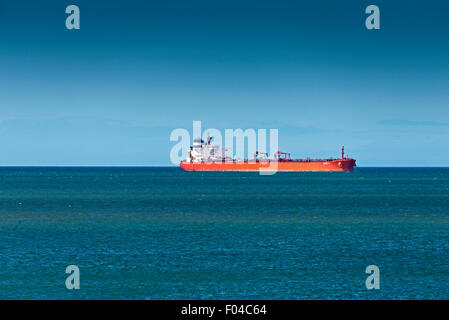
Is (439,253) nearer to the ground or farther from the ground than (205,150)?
nearer to the ground

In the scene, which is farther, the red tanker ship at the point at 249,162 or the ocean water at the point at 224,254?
the red tanker ship at the point at 249,162

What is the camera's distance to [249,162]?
19638 cm

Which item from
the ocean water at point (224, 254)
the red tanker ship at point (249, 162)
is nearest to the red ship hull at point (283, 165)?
the red tanker ship at point (249, 162)

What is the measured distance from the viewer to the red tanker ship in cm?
18675

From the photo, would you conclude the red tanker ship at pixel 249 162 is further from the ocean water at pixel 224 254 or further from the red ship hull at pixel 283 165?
the ocean water at pixel 224 254

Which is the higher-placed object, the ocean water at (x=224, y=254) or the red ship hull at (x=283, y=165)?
the red ship hull at (x=283, y=165)

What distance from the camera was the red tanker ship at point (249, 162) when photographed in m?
187

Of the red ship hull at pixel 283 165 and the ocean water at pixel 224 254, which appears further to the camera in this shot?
the red ship hull at pixel 283 165

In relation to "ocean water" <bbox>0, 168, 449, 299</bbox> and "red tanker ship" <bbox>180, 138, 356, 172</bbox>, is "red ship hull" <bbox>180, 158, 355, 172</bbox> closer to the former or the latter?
"red tanker ship" <bbox>180, 138, 356, 172</bbox>

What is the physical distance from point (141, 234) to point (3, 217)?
18.9 m

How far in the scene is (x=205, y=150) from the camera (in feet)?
620

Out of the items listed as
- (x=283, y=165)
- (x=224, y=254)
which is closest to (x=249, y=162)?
(x=283, y=165)
